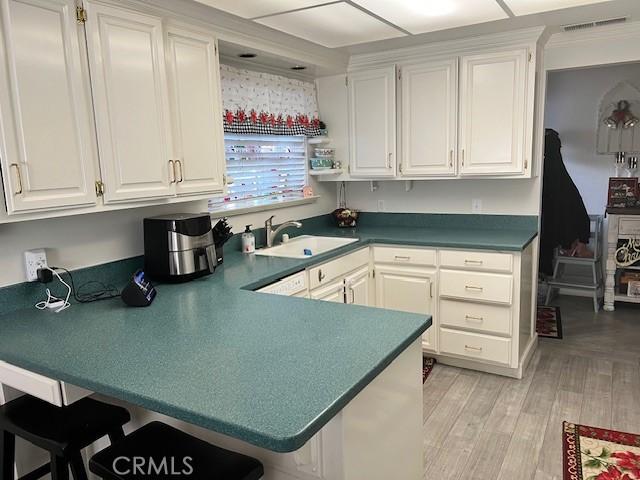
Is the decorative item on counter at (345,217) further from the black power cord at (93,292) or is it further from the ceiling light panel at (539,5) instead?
the black power cord at (93,292)

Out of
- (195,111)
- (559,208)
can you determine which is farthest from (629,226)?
(195,111)

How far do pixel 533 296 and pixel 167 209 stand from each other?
8.68ft

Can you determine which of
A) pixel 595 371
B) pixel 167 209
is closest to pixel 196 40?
pixel 167 209

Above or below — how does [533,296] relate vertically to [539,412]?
above

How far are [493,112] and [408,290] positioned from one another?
4.35 ft

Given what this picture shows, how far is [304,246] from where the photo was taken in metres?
3.57

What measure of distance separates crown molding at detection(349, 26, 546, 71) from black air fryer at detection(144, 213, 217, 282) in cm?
195

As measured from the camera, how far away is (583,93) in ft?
17.0

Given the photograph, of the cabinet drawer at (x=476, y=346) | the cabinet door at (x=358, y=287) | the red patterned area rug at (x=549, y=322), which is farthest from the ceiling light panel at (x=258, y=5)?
the red patterned area rug at (x=549, y=322)

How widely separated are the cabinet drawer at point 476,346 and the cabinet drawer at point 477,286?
0.87ft

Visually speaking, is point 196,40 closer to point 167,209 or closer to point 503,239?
point 167,209

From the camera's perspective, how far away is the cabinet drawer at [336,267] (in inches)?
114

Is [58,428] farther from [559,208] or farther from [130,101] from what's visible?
[559,208]

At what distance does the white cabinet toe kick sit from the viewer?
3129mm
